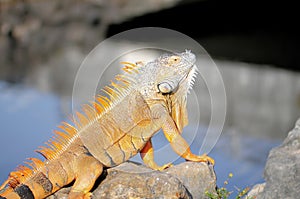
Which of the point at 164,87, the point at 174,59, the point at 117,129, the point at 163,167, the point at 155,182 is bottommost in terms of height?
the point at 155,182

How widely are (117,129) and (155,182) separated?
0.40 metres

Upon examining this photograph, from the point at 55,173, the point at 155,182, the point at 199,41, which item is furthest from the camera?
the point at 199,41

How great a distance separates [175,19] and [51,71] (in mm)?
3099

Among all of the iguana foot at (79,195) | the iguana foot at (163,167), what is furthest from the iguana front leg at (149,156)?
the iguana foot at (79,195)

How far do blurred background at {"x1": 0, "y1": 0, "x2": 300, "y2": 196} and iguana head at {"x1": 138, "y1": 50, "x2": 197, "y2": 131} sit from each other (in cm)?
345

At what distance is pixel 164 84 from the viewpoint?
3750 mm

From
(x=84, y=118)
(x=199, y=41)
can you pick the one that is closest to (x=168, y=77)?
(x=84, y=118)

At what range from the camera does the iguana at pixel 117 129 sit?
12.2 feet

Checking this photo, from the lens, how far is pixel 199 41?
13047 millimetres

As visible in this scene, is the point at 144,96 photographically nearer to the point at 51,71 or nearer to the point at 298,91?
the point at 298,91

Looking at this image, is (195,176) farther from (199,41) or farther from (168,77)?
(199,41)

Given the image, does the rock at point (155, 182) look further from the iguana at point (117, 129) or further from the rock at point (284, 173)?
the rock at point (284, 173)

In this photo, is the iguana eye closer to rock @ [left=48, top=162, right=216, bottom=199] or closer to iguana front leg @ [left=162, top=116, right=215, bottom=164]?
iguana front leg @ [left=162, top=116, right=215, bottom=164]

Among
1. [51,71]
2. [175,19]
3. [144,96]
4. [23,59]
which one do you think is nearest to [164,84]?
[144,96]
